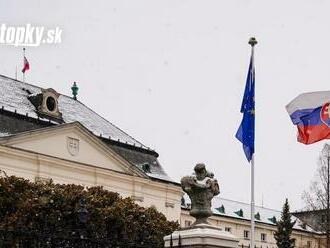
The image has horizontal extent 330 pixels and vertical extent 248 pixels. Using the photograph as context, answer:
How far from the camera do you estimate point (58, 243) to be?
48.7 feet

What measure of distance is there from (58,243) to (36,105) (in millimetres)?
28718

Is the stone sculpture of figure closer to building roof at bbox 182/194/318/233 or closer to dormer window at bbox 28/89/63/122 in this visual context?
dormer window at bbox 28/89/63/122

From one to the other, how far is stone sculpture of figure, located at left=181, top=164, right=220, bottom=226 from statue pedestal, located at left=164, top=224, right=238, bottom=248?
318 mm

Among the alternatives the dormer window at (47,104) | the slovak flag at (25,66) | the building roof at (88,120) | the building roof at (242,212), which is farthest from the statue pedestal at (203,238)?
the building roof at (242,212)

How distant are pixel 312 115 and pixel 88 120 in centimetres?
3322

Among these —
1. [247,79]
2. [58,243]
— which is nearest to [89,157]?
[247,79]

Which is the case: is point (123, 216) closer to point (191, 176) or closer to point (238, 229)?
point (191, 176)

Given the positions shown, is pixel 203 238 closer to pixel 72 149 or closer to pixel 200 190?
pixel 200 190

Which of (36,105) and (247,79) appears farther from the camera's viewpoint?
(36,105)

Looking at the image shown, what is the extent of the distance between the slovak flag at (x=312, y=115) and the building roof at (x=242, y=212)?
4743 cm

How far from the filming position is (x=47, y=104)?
43.3 meters

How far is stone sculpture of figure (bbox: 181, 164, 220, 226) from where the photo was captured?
1470 centimetres

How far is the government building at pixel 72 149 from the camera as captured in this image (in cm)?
4003

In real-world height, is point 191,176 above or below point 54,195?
below
